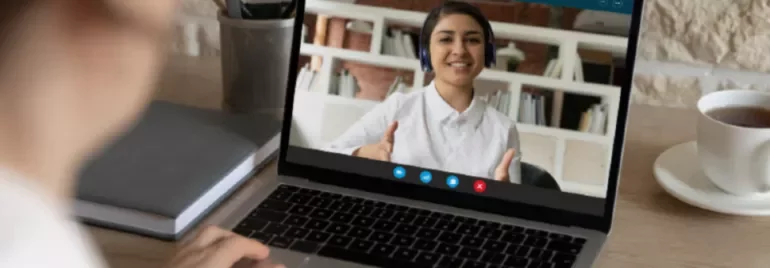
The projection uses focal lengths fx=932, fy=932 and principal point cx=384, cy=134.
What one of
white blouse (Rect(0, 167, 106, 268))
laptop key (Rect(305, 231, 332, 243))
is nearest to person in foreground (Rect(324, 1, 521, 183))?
laptop key (Rect(305, 231, 332, 243))

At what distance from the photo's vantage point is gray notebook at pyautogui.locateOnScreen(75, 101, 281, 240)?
0.69 metres

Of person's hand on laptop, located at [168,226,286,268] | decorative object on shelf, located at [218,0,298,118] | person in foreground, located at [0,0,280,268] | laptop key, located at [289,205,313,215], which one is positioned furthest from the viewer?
decorative object on shelf, located at [218,0,298,118]

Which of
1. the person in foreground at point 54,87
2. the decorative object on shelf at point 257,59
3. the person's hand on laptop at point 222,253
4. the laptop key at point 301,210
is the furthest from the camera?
the decorative object on shelf at point 257,59

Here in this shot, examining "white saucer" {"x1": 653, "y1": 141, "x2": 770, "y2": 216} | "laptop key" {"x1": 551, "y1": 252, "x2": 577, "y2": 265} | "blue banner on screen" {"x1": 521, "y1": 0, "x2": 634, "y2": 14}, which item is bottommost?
"laptop key" {"x1": 551, "y1": 252, "x2": 577, "y2": 265}

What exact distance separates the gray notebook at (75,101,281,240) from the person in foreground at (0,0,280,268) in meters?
0.42

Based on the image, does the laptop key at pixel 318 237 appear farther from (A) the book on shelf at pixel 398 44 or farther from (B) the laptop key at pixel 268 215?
(A) the book on shelf at pixel 398 44

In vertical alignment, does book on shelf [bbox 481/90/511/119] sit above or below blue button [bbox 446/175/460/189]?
above

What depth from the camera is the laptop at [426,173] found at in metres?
0.66

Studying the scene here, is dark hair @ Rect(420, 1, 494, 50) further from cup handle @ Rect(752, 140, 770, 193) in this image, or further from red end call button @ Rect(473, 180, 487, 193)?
cup handle @ Rect(752, 140, 770, 193)

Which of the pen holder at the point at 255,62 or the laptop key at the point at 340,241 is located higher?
the pen holder at the point at 255,62

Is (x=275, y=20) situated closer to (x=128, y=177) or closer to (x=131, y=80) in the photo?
(x=128, y=177)

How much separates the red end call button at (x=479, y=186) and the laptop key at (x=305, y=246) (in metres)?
0.14

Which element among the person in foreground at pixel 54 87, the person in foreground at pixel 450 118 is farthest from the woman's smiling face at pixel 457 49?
the person in foreground at pixel 54 87

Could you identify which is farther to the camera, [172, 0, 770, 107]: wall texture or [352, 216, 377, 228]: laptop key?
[172, 0, 770, 107]: wall texture
